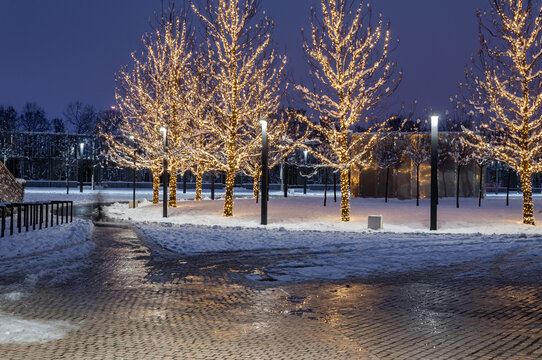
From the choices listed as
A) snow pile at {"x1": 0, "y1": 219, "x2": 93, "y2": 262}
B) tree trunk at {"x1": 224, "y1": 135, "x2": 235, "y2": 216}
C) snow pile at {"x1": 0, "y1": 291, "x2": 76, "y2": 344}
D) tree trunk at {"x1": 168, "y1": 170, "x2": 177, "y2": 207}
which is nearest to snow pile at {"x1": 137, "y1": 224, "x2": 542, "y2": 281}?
snow pile at {"x1": 0, "y1": 219, "x2": 93, "y2": 262}

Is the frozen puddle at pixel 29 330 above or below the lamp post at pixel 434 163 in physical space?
below

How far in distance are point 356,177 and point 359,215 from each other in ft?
58.4

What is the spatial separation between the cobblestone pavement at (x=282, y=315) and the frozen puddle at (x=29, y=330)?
140mm

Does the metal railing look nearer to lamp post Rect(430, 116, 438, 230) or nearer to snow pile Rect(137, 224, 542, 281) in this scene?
snow pile Rect(137, 224, 542, 281)

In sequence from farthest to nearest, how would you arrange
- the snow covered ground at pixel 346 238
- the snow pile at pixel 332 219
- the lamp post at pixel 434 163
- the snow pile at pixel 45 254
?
the snow pile at pixel 332 219 < the lamp post at pixel 434 163 < the snow covered ground at pixel 346 238 < the snow pile at pixel 45 254

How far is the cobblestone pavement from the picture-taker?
19.5ft

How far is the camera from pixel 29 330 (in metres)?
6.61

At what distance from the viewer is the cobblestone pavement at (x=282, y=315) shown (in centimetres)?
594

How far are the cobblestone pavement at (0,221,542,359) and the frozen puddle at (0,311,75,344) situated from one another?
5.5 inches

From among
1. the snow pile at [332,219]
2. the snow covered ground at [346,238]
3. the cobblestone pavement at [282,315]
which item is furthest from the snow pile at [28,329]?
the snow pile at [332,219]

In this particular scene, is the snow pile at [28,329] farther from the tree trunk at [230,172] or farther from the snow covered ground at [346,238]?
the tree trunk at [230,172]

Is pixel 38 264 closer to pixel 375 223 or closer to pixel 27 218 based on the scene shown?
pixel 27 218

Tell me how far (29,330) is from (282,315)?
9.99ft

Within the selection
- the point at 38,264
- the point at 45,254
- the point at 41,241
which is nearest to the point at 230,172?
the point at 41,241
